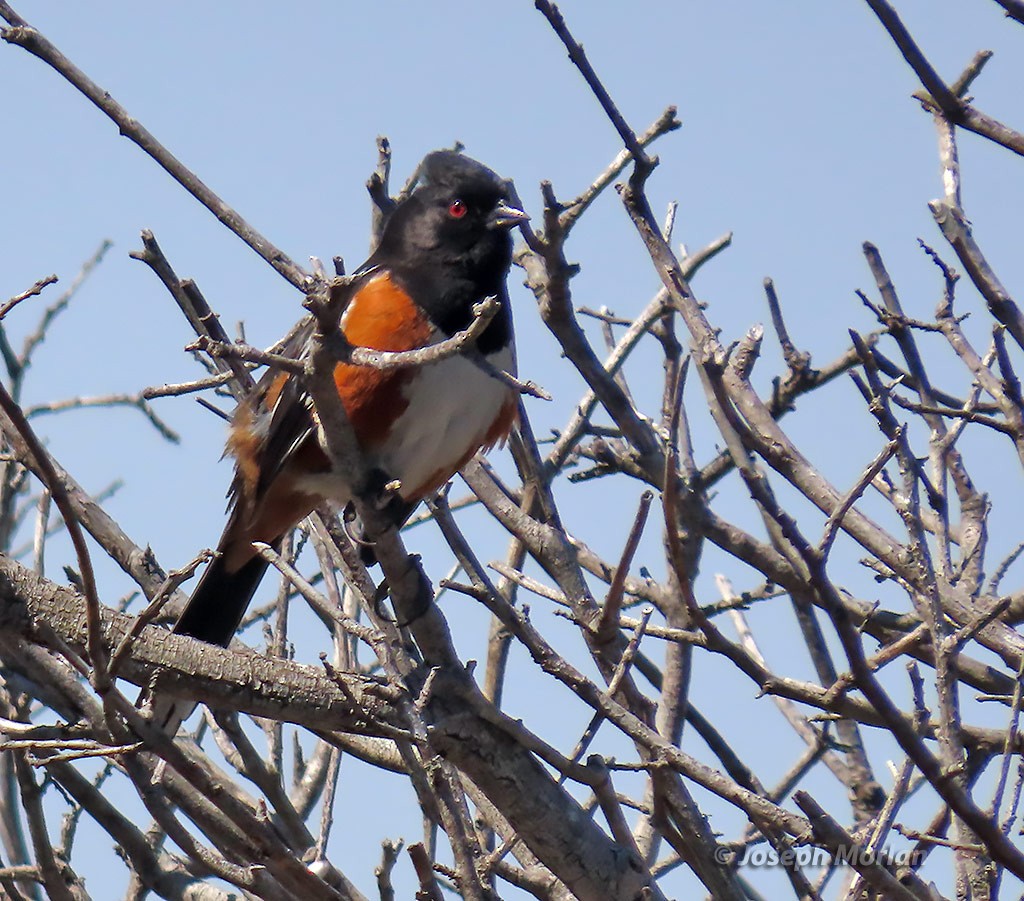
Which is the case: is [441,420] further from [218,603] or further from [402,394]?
[218,603]

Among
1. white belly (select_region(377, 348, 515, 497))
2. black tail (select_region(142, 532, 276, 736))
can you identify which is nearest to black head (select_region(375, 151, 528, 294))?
white belly (select_region(377, 348, 515, 497))

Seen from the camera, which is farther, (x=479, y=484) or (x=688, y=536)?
(x=479, y=484)

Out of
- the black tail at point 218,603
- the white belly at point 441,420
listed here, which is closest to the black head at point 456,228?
the white belly at point 441,420

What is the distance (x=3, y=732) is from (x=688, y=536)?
1659 mm

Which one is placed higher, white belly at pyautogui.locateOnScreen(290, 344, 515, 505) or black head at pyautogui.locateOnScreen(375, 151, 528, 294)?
black head at pyautogui.locateOnScreen(375, 151, 528, 294)

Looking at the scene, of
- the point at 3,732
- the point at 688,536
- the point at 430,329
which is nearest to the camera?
the point at 3,732

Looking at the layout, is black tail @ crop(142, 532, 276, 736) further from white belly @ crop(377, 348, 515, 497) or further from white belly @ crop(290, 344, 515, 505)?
A: white belly @ crop(377, 348, 515, 497)

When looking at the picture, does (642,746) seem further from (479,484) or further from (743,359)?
(479,484)

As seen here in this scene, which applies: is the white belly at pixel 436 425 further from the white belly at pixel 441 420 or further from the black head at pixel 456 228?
the black head at pixel 456 228

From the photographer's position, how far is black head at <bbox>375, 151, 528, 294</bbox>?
380 centimetres

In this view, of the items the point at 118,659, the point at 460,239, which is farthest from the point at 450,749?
the point at 460,239

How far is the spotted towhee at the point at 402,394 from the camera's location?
351 centimetres

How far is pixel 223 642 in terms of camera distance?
3.93 meters

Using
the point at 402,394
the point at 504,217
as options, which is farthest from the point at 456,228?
the point at 402,394
